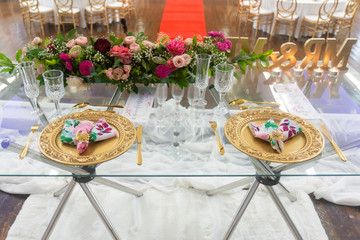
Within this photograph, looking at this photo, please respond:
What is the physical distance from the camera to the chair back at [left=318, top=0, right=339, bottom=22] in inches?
187

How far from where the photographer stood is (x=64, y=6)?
5016 millimetres

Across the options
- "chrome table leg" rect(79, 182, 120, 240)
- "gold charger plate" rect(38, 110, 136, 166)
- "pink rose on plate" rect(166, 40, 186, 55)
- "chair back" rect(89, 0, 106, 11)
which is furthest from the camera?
"chair back" rect(89, 0, 106, 11)

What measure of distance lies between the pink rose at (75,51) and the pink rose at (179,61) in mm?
530

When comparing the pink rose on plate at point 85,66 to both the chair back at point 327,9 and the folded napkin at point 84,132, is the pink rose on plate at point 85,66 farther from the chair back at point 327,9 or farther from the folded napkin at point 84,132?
the chair back at point 327,9

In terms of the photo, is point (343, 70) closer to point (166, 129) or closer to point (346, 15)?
point (166, 129)

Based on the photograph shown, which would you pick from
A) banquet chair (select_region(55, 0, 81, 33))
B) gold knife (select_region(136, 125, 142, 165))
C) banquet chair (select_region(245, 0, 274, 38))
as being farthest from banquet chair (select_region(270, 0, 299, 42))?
gold knife (select_region(136, 125, 142, 165))

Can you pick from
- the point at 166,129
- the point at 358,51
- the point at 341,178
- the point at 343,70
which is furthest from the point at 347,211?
the point at 358,51

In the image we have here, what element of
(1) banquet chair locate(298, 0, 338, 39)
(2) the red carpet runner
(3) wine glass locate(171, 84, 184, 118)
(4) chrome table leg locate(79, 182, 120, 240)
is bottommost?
(2) the red carpet runner

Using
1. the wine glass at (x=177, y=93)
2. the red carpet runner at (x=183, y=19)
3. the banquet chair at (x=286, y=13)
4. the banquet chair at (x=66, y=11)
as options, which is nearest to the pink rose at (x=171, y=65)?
the wine glass at (x=177, y=93)

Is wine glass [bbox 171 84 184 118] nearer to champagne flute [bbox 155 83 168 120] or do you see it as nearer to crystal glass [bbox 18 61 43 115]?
champagne flute [bbox 155 83 168 120]

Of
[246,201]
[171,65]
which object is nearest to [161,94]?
[171,65]

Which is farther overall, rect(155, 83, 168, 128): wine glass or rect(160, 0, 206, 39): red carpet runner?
rect(160, 0, 206, 39): red carpet runner

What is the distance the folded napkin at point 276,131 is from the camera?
4.14ft

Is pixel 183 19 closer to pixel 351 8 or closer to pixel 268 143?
pixel 351 8
